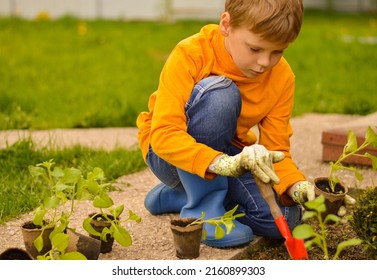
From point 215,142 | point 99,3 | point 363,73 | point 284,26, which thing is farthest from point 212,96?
point 99,3

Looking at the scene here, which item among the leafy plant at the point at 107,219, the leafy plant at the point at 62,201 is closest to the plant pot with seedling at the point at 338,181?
the leafy plant at the point at 107,219

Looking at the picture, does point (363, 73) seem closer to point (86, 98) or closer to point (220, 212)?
point (86, 98)

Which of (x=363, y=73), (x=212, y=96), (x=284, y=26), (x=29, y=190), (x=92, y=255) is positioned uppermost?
(x=284, y=26)

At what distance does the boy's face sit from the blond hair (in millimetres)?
29

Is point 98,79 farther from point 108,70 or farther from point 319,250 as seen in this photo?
point 319,250

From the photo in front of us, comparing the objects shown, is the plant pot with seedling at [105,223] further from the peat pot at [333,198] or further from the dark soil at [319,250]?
the peat pot at [333,198]

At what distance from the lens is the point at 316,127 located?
4691 millimetres

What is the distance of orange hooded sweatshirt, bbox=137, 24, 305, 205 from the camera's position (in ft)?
8.55

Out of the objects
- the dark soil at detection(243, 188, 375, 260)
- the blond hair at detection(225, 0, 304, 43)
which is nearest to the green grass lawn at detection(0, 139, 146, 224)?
the dark soil at detection(243, 188, 375, 260)

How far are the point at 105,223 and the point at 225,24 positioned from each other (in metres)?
0.84

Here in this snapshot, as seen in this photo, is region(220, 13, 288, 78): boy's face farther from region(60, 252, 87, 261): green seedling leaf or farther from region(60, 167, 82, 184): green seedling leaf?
region(60, 252, 87, 261): green seedling leaf

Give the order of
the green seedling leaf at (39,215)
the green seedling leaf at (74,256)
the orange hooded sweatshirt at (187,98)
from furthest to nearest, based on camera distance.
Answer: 1. the orange hooded sweatshirt at (187,98)
2. the green seedling leaf at (39,215)
3. the green seedling leaf at (74,256)

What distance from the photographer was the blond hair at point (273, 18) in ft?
8.27

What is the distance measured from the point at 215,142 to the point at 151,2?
845cm
